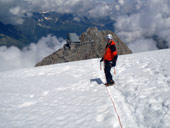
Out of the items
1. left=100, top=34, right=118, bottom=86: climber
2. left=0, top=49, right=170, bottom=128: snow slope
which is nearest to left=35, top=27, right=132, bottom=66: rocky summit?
left=100, top=34, right=118, bottom=86: climber

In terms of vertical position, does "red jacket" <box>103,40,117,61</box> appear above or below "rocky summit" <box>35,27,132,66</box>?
below

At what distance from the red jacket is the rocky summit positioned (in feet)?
141

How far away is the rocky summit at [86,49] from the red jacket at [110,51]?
141ft

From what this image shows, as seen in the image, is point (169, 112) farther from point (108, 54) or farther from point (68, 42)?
point (68, 42)

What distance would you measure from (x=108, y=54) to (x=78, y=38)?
173ft

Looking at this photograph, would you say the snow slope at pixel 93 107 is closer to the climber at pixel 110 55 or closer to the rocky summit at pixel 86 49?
the climber at pixel 110 55

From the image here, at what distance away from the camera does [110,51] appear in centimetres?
818

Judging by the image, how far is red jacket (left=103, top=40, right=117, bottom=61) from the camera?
7.81 m

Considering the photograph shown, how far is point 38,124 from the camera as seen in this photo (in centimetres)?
566

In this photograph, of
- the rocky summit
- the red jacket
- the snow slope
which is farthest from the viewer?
the rocky summit

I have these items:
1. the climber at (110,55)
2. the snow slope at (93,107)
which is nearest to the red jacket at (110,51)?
the climber at (110,55)

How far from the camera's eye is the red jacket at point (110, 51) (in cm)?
781

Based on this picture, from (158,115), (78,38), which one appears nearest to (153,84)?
(158,115)

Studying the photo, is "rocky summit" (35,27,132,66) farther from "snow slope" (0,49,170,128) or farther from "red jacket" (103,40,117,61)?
"snow slope" (0,49,170,128)
